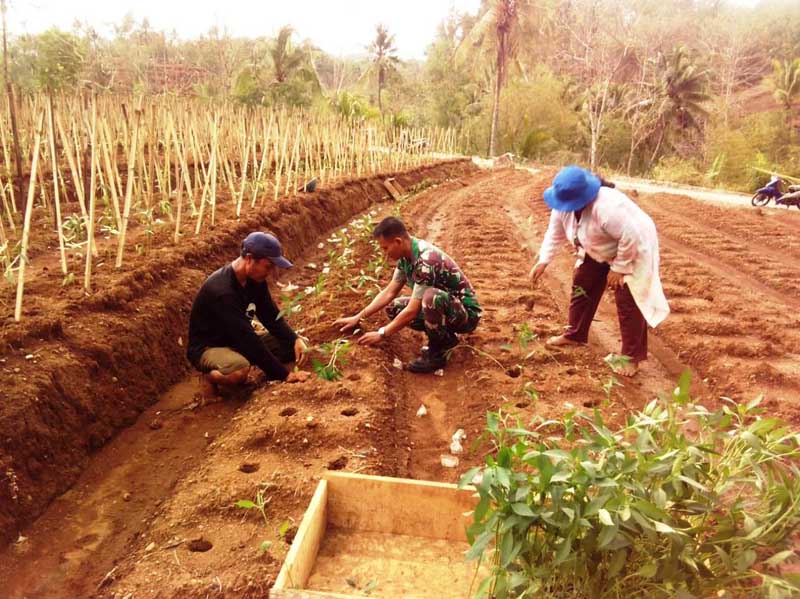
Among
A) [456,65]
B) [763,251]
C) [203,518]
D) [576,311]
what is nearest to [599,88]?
[456,65]

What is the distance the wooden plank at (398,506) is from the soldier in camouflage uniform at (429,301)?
5.24ft

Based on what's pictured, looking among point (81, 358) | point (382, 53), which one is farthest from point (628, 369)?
point (382, 53)

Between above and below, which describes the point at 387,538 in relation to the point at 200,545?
above

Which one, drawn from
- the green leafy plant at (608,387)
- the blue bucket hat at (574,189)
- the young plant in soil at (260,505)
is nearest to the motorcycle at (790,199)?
the blue bucket hat at (574,189)

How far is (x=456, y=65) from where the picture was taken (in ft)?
105

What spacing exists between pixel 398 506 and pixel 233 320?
1605 mm

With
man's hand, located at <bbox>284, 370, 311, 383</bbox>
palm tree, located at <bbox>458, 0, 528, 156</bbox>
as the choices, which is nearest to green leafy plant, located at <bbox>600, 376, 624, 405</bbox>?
man's hand, located at <bbox>284, 370, 311, 383</bbox>

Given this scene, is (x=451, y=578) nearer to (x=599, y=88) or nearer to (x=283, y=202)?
(x=283, y=202)

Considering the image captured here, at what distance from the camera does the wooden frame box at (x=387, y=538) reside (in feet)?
6.55

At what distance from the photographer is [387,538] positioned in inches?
86.8

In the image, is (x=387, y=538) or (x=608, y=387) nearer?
(x=387, y=538)

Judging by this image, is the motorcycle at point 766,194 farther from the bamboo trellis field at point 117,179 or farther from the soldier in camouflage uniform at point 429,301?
the soldier in camouflage uniform at point 429,301

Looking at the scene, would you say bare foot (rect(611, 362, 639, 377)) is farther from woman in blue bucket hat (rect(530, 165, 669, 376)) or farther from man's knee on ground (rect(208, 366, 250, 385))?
man's knee on ground (rect(208, 366, 250, 385))

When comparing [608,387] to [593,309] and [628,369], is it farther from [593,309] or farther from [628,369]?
[593,309]
